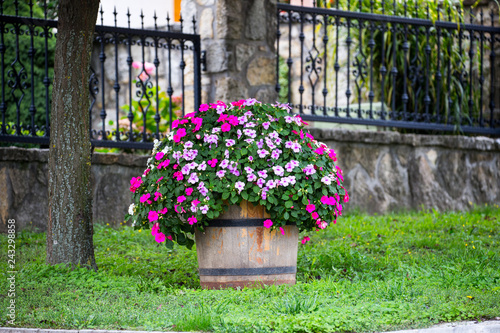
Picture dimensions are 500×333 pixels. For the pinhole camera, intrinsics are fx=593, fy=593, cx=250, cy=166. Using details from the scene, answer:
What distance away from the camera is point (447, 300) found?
3.26 metres

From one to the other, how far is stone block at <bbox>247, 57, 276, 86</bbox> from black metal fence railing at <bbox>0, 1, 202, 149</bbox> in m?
0.54

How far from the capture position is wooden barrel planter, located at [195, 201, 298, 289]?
11.8ft

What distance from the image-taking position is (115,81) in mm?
5773

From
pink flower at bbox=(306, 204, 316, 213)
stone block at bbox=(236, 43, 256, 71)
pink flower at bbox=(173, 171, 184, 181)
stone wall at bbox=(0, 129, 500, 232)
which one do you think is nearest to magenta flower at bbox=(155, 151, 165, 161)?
pink flower at bbox=(173, 171, 184, 181)

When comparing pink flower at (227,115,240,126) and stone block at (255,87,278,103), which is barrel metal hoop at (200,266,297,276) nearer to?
pink flower at (227,115,240,126)

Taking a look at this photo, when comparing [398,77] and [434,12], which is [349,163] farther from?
[434,12]

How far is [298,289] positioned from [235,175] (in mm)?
770

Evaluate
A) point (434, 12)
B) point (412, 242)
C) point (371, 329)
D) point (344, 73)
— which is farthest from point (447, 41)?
point (371, 329)

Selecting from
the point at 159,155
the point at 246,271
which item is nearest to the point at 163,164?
the point at 159,155

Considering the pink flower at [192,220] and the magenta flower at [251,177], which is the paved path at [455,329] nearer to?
the pink flower at [192,220]

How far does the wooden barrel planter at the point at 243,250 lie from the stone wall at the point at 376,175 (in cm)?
242

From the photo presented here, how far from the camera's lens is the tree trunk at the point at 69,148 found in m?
3.91

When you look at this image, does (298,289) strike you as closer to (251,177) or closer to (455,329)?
(251,177)

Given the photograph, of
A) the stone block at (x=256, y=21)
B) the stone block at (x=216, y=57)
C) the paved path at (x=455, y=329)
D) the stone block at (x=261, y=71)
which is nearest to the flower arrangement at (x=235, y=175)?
the paved path at (x=455, y=329)
